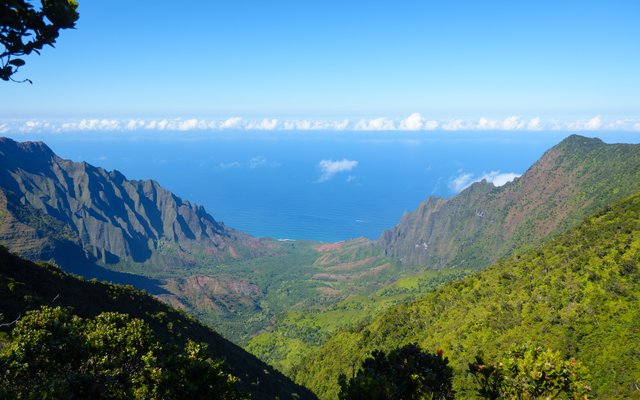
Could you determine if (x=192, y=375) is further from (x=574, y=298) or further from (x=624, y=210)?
(x=624, y=210)

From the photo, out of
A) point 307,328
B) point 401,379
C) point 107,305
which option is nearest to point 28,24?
point 401,379

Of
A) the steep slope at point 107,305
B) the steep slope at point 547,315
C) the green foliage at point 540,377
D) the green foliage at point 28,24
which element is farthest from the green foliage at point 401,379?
the steep slope at point 547,315

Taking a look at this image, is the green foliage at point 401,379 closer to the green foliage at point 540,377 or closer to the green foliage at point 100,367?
the green foliage at point 540,377

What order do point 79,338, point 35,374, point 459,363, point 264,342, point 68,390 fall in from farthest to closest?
point 264,342 < point 459,363 < point 79,338 < point 35,374 < point 68,390

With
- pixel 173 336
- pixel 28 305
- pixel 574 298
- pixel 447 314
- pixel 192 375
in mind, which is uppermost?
pixel 192 375

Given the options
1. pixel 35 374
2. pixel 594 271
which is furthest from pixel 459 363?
pixel 35 374
